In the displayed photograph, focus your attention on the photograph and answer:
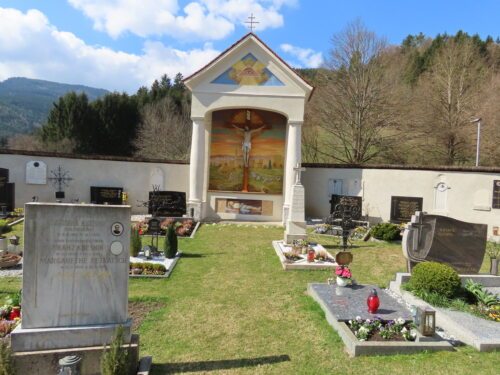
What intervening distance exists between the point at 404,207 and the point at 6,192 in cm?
2131

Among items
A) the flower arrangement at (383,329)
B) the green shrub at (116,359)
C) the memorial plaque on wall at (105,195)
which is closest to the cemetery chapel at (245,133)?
the memorial plaque on wall at (105,195)

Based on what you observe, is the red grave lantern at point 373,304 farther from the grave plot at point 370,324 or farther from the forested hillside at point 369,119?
the forested hillside at point 369,119

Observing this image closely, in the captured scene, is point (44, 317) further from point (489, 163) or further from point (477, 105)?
point (477, 105)

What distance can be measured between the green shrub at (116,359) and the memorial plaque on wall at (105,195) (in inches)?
703

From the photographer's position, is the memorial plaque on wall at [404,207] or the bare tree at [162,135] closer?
the memorial plaque on wall at [404,207]

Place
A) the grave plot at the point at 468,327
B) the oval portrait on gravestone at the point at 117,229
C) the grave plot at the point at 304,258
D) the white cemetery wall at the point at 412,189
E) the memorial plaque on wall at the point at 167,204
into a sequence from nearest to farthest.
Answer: the oval portrait on gravestone at the point at 117,229 < the grave plot at the point at 468,327 < the grave plot at the point at 304,258 < the white cemetery wall at the point at 412,189 < the memorial plaque on wall at the point at 167,204

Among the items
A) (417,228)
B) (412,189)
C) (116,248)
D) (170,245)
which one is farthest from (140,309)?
(412,189)

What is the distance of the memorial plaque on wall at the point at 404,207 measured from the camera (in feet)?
66.6

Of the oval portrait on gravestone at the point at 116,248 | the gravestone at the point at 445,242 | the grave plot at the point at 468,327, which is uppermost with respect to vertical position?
the oval portrait on gravestone at the point at 116,248

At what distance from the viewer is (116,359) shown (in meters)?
4.80

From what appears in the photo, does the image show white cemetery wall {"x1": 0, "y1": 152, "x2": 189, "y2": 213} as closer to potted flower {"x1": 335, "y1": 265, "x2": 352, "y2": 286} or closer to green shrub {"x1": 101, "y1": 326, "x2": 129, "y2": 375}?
potted flower {"x1": 335, "y1": 265, "x2": 352, "y2": 286}

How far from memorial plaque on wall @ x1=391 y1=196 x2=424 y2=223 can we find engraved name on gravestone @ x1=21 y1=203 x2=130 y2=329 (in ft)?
59.0

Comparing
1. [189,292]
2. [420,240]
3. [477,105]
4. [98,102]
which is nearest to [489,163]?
[477,105]

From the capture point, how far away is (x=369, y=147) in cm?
3027
